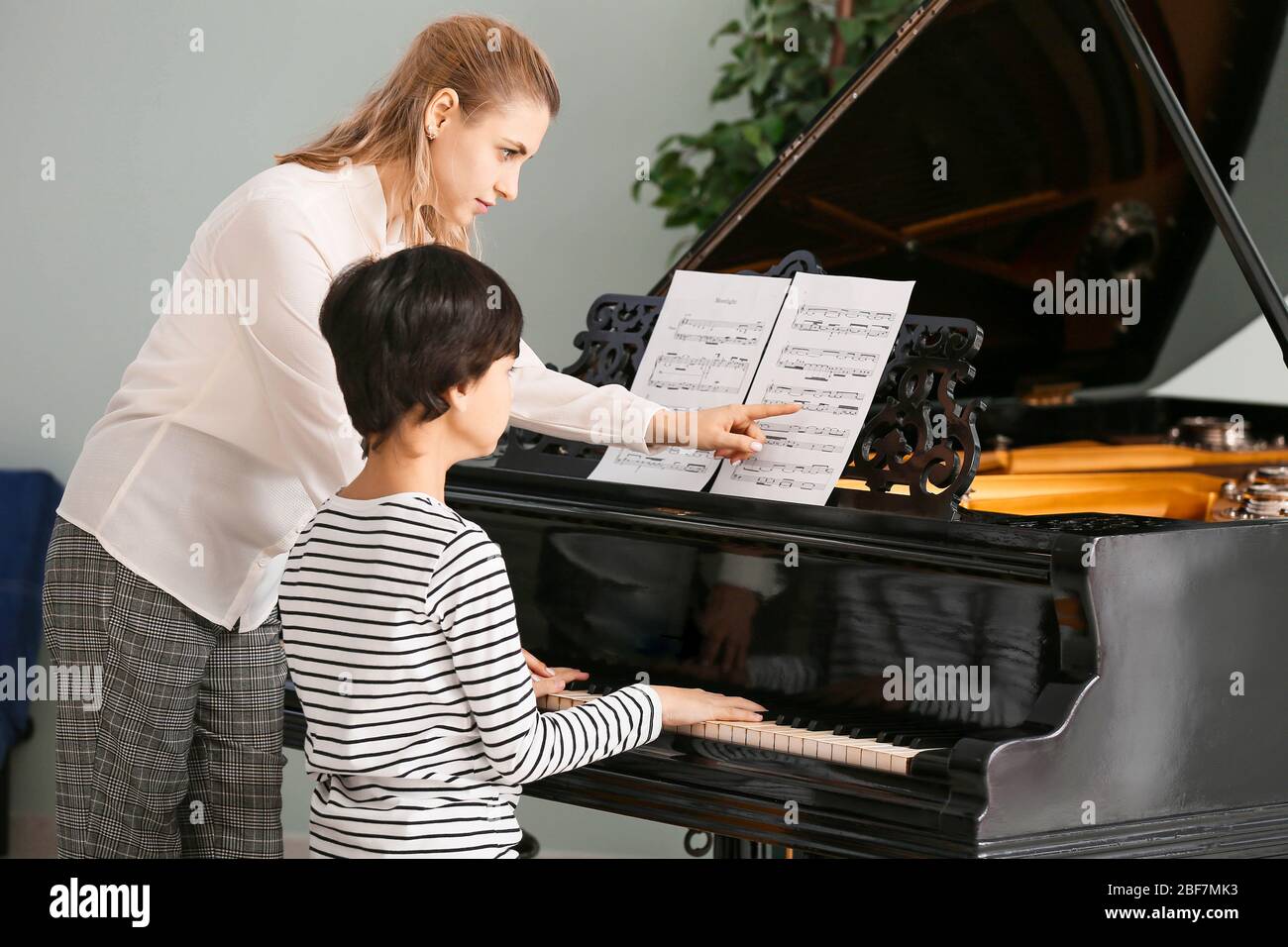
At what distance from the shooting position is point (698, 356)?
2398 mm

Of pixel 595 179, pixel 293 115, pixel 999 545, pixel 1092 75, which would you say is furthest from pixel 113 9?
pixel 999 545

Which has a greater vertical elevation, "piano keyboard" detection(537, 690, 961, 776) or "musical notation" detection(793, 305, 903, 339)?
"musical notation" detection(793, 305, 903, 339)

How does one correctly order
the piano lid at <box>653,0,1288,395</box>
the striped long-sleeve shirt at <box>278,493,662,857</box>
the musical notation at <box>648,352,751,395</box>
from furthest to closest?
the piano lid at <box>653,0,1288,395</box> < the musical notation at <box>648,352,751,395</box> < the striped long-sleeve shirt at <box>278,493,662,857</box>

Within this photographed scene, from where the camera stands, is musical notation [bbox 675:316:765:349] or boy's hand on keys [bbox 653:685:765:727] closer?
boy's hand on keys [bbox 653:685:765:727]

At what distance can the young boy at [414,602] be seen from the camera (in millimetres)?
1641

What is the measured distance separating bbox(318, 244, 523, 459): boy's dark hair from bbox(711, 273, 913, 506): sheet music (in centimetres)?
63

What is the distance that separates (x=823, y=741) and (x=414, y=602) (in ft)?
2.09

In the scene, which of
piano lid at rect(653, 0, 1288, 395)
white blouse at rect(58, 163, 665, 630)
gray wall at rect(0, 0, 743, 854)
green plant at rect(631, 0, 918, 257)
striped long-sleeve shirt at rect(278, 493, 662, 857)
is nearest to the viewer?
striped long-sleeve shirt at rect(278, 493, 662, 857)

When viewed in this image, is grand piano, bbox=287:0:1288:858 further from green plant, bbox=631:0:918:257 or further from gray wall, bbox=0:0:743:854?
gray wall, bbox=0:0:743:854

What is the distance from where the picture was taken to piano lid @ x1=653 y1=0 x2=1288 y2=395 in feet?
10.0

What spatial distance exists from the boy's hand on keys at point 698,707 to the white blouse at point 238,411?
1.76 feet

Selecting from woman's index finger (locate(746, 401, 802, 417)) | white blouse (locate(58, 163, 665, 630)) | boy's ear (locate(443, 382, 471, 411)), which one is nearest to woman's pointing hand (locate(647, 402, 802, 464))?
woman's index finger (locate(746, 401, 802, 417))

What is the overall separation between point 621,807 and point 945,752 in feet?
1.59

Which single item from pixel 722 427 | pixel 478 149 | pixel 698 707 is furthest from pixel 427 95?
pixel 698 707
